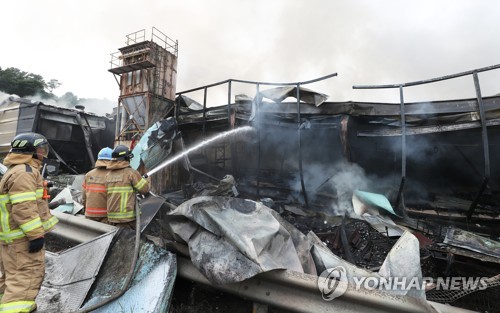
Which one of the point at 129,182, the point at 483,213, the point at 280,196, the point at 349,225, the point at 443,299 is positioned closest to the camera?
the point at 443,299

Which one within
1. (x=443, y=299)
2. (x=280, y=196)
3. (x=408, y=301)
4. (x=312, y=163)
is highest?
(x=312, y=163)

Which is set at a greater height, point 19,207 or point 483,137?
point 483,137

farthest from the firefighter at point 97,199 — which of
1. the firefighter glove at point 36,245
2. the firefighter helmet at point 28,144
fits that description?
the firefighter glove at point 36,245

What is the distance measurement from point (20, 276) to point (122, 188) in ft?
4.62

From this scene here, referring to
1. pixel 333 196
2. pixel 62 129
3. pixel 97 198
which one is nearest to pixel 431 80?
pixel 333 196

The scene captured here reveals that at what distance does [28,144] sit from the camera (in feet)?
8.67

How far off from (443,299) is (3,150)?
14.0 meters

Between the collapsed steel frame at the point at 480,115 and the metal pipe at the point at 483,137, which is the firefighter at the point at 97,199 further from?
the metal pipe at the point at 483,137

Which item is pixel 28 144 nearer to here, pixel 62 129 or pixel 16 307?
pixel 16 307

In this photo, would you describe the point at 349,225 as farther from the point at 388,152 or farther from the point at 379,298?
the point at 379,298

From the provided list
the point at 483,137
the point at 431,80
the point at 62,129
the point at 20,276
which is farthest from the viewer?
the point at 62,129

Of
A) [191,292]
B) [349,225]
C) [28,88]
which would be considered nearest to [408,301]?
[191,292]

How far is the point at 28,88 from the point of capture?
3316 cm

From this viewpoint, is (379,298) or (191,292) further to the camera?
(191,292)
